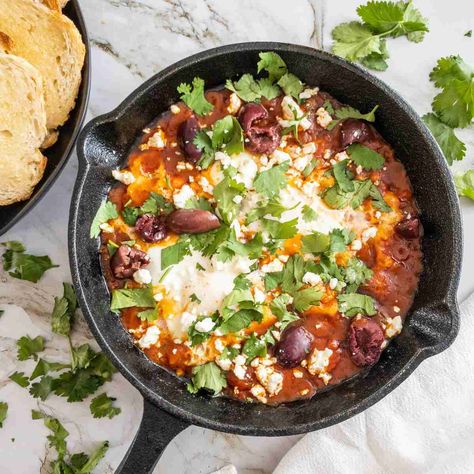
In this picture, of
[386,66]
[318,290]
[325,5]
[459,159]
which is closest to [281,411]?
[318,290]

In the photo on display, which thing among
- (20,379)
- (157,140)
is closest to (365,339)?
(157,140)

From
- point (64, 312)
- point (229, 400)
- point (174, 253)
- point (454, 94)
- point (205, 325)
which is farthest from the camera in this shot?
point (64, 312)

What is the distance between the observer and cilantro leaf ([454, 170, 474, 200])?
134 inches

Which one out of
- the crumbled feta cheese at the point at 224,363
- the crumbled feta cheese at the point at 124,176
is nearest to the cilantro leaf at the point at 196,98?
the crumbled feta cheese at the point at 124,176

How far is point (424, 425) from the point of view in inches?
A: 135

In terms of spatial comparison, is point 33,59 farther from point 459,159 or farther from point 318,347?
point 459,159

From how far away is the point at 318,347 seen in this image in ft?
10.3

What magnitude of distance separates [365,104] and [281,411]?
1344 mm

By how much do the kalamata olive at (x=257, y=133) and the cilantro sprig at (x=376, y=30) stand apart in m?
0.53

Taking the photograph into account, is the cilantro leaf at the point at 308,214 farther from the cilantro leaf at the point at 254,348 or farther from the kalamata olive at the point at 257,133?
the cilantro leaf at the point at 254,348

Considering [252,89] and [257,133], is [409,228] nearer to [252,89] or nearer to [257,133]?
[257,133]

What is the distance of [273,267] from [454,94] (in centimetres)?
112

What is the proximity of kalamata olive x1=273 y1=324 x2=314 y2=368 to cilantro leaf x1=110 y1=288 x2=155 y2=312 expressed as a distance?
0.55m

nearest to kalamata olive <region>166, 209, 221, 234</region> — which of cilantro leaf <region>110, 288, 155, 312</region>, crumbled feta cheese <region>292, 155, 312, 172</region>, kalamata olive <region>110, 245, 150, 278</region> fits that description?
kalamata olive <region>110, 245, 150, 278</region>
